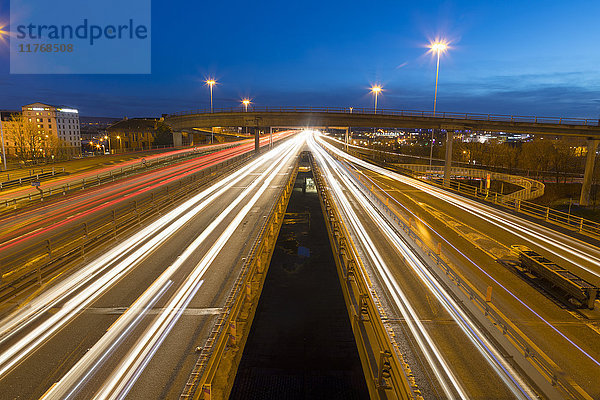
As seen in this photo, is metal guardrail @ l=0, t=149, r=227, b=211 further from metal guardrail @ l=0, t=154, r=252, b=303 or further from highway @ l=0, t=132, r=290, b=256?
metal guardrail @ l=0, t=154, r=252, b=303

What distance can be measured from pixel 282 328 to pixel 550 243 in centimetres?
1828

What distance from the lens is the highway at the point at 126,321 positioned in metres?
7.76

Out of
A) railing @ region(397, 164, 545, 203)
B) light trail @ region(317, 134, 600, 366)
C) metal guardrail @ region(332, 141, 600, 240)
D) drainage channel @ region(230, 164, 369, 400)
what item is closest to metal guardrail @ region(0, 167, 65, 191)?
drainage channel @ region(230, 164, 369, 400)

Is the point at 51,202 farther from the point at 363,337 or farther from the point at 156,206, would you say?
the point at 363,337

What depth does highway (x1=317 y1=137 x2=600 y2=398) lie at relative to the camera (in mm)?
9953

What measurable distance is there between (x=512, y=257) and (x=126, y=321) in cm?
1782

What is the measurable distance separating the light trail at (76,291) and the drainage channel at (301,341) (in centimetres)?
577

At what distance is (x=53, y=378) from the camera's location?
783cm

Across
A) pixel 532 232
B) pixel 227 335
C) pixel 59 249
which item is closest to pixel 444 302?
pixel 227 335

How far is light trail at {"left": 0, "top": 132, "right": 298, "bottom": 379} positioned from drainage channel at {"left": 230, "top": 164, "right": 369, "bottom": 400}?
577cm

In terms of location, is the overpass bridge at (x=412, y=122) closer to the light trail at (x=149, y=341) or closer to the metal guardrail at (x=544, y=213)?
the metal guardrail at (x=544, y=213)

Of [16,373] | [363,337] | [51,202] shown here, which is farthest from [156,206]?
[363,337]

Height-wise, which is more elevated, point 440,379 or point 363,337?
point 363,337

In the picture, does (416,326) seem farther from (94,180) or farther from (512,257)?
(94,180)
